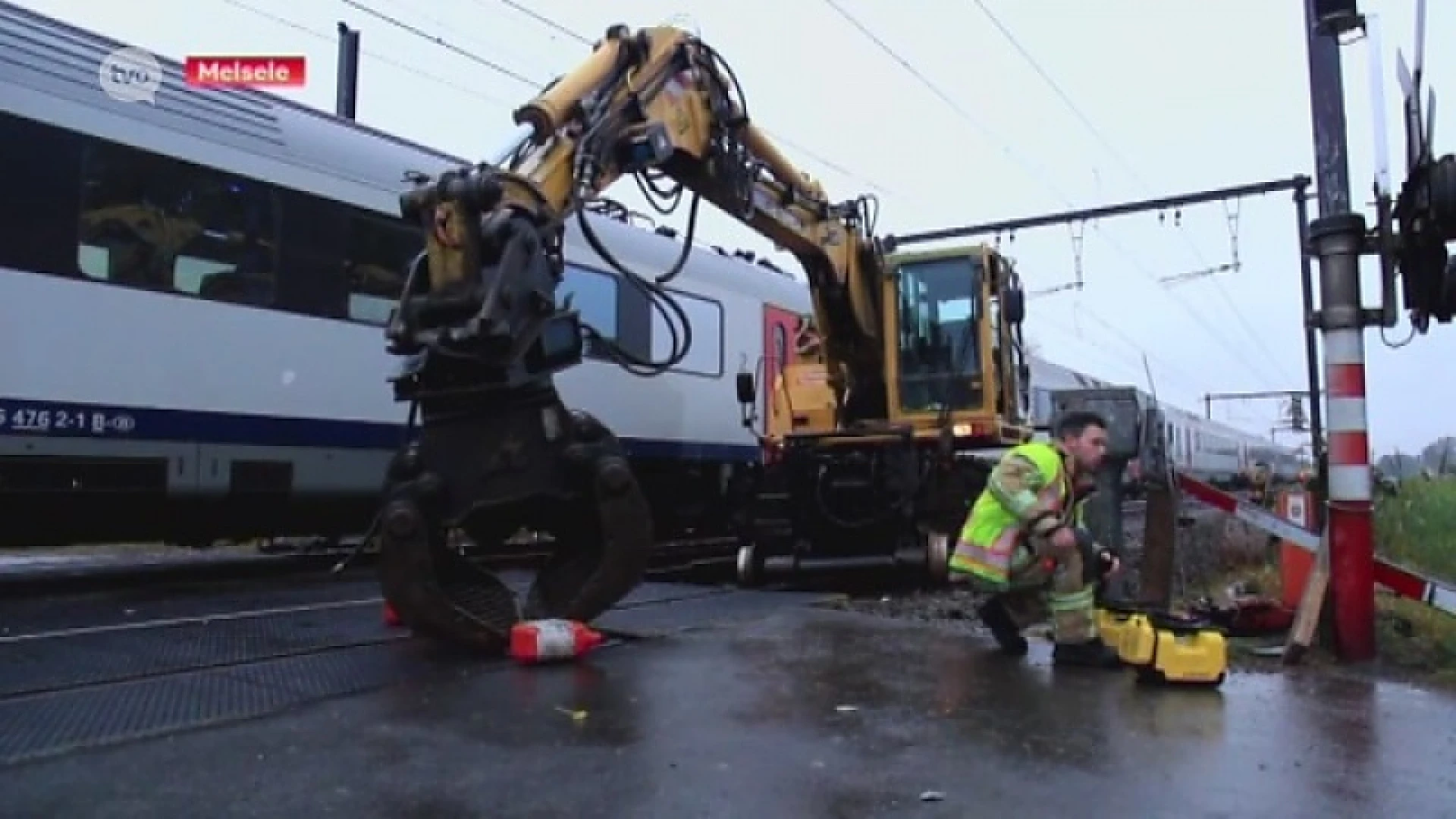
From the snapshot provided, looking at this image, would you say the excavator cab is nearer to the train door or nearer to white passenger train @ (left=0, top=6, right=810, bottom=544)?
the train door

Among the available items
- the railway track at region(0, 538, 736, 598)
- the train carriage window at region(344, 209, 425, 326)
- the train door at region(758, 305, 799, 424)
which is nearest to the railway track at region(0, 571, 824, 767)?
the railway track at region(0, 538, 736, 598)

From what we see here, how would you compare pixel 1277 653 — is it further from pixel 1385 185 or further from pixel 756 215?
pixel 756 215

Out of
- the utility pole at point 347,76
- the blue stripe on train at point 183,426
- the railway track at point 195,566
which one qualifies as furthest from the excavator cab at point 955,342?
the utility pole at point 347,76

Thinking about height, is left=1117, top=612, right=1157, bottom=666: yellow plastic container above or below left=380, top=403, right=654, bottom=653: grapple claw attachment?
below

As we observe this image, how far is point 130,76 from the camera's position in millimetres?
7945

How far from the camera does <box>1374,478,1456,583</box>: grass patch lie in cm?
A: 931

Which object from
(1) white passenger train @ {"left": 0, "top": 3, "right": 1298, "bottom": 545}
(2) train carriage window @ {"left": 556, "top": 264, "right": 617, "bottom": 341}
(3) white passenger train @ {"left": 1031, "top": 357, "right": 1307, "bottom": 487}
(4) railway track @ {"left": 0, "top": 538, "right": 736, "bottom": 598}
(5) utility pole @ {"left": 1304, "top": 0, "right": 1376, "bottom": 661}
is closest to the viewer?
(5) utility pole @ {"left": 1304, "top": 0, "right": 1376, "bottom": 661}

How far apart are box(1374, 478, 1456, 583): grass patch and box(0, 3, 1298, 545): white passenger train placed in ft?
25.7

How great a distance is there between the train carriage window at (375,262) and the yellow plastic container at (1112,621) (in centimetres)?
599

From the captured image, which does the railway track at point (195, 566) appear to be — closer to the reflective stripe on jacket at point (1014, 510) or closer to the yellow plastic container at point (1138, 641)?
the reflective stripe on jacket at point (1014, 510)


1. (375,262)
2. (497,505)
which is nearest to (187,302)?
(375,262)

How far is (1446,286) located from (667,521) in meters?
8.38

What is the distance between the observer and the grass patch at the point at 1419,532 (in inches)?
367

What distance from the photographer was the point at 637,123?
668 cm
